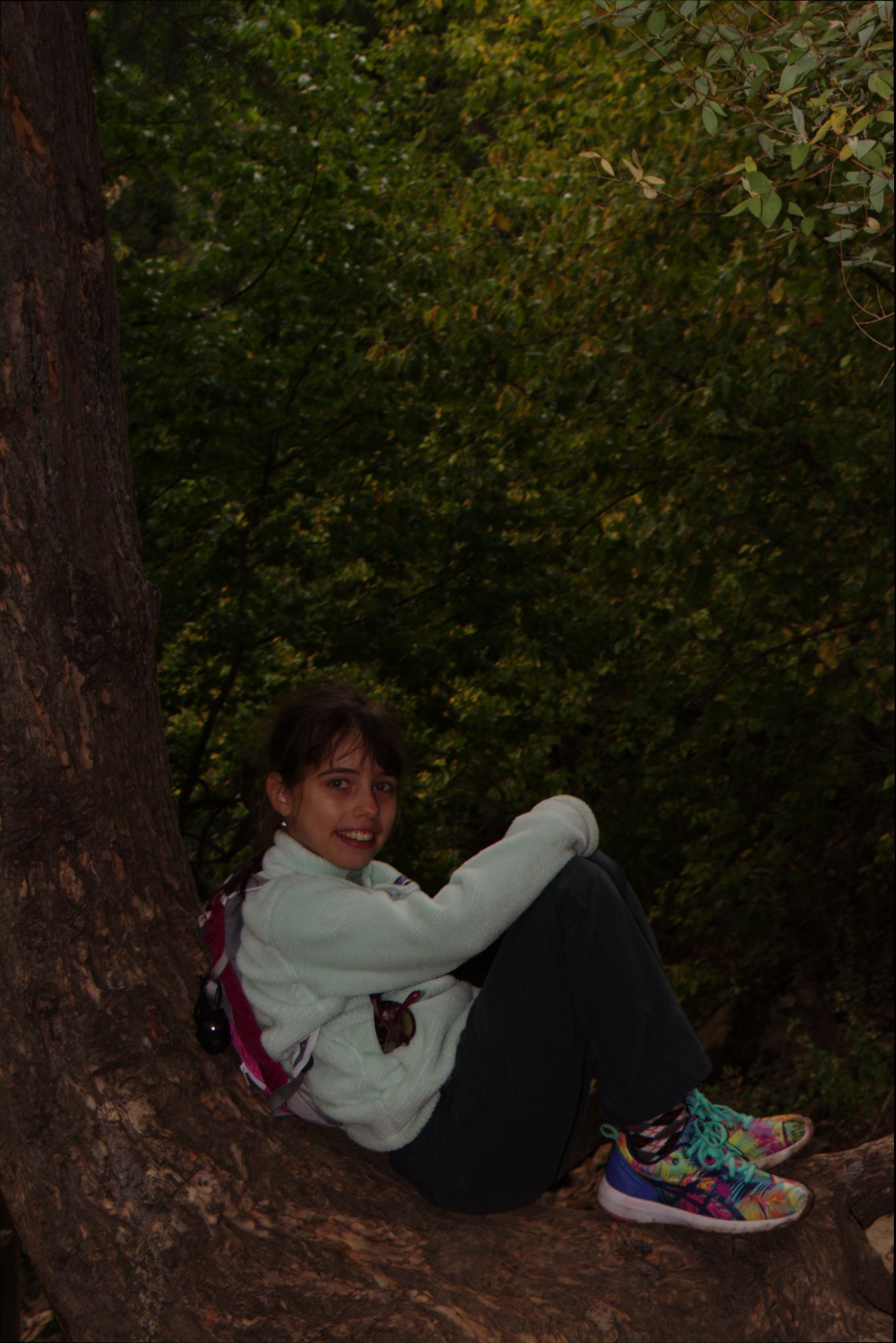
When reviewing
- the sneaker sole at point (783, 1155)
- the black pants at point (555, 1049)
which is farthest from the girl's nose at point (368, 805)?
the sneaker sole at point (783, 1155)

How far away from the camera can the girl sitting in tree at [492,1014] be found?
2.41 meters

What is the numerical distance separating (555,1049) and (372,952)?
1.46 ft

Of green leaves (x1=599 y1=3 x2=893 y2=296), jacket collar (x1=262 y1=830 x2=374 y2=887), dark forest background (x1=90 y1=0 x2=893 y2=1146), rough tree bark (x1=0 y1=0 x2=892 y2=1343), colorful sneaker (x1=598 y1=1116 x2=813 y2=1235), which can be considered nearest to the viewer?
rough tree bark (x1=0 y1=0 x2=892 y2=1343)

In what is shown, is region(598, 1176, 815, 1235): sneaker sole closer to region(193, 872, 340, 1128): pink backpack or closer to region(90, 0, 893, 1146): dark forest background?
region(193, 872, 340, 1128): pink backpack

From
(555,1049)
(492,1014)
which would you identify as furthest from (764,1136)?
(492,1014)

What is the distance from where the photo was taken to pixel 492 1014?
2535 millimetres

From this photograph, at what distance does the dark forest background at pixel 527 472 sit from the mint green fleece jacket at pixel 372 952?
252 centimetres

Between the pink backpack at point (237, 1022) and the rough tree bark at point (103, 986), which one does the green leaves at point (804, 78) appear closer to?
the rough tree bark at point (103, 986)

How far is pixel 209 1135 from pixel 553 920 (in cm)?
83

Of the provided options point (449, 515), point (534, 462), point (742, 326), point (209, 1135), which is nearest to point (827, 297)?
point (742, 326)

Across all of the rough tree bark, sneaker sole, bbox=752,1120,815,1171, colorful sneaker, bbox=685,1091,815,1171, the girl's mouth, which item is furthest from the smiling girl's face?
sneaker sole, bbox=752,1120,815,1171

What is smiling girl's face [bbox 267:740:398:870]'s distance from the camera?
2668 mm

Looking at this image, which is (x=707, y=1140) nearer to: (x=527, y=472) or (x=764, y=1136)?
(x=764, y=1136)

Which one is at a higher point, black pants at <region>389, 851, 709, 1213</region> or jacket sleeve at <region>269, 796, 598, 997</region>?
jacket sleeve at <region>269, 796, 598, 997</region>
